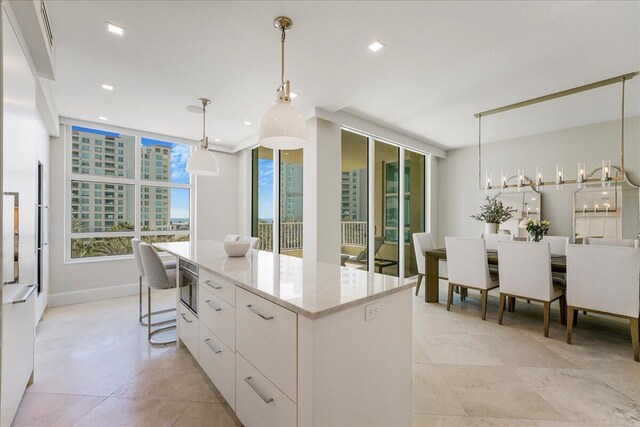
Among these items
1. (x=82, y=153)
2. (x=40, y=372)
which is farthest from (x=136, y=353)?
(x=82, y=153)

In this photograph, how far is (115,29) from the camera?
81.8 inches

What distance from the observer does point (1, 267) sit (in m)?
1.41

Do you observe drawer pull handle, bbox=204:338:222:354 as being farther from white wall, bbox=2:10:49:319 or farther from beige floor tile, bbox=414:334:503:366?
beige floor tile, bbox=414:334:503:366

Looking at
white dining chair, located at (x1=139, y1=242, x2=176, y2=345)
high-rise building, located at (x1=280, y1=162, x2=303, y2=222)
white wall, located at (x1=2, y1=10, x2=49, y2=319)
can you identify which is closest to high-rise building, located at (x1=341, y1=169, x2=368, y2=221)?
high-rise building, located at (x1=280, y1=162, x2=303, y2=222)

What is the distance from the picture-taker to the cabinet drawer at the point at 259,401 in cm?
128

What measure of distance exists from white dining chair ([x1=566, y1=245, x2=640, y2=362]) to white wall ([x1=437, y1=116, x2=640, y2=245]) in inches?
93.8

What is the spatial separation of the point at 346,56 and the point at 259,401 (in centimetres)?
255

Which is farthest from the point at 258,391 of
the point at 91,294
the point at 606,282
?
the point at 91,294

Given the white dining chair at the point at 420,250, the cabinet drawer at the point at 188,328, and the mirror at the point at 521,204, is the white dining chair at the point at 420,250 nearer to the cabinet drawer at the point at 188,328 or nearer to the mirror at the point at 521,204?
the mirror at the point at 521,204

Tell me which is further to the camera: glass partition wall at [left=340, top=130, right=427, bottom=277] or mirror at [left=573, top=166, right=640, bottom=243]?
glass partition wall at [left=340, top=130, right=427, bottom=277]

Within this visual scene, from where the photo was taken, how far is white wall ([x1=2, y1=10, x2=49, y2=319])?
1.49 m

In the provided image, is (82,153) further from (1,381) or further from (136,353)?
(1,381)

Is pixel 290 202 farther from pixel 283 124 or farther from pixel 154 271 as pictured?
pixel 283 124

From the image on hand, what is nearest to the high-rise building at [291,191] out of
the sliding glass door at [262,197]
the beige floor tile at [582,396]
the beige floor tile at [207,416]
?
the sliding glass door at [262,197]
